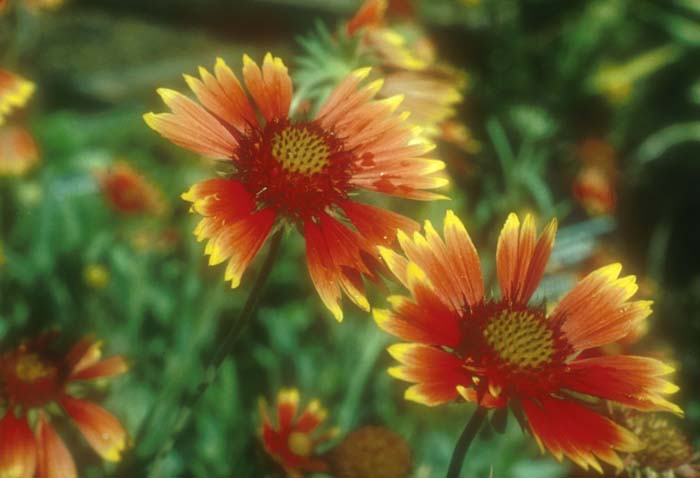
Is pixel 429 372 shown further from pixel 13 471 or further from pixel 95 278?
pixel 95 278

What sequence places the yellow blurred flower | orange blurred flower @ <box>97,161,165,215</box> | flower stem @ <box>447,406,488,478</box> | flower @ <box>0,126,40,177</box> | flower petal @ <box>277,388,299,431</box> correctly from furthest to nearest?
orange blurred flower @ <box>97,161,165,215</box> < the yellow blurred flower < flower @ <box>0,126,40,177</box> < flower petal @ <box>277,388,299,431</box> < flower stem @ <box>447,406,488,478</box>

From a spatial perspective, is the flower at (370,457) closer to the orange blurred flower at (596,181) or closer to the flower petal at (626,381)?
the flower petal at (626,381)

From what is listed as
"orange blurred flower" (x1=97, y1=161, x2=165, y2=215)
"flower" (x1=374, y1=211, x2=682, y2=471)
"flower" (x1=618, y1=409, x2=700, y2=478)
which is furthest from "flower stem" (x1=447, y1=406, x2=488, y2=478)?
"orange blurred flower" (x1=97, y1=161, x2=165, y2=215)

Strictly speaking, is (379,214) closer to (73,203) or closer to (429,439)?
(429,439)

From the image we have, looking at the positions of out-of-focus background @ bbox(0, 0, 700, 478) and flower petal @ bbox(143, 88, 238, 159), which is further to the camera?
out-of-focus background @ bbox(0, 0, 700, 478)

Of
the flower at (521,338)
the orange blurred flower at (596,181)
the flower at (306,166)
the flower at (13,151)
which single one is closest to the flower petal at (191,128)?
the flower at (306,166)

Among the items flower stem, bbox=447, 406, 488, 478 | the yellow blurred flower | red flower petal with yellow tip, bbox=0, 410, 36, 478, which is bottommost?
the yellow blurred flower

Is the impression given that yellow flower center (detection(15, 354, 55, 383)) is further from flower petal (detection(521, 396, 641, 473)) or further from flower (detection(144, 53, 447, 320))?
flower petal (detection(521, 396, 641, 473))
